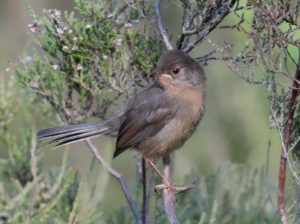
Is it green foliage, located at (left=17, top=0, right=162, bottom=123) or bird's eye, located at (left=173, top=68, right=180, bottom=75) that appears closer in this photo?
green foliage, located at (left=17, top=0, right=162, bottom=123)

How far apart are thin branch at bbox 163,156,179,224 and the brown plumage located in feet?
0.50

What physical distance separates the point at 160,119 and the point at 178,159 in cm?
237

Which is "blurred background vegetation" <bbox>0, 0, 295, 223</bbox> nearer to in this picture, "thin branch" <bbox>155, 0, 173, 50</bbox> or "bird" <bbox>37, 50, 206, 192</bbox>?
"thin branch" <bbox>155, 0, 173, 50</bbox>

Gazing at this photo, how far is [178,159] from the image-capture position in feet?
27.9

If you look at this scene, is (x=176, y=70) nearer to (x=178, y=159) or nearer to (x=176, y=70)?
(x=176, y=70)

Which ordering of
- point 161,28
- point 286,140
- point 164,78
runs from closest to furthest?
point 286,140 < point 161,28 < point 164,78

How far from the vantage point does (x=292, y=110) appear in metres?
4.62

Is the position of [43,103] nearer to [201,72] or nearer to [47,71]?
[47,71]

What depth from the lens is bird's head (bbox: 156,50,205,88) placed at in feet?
17.8

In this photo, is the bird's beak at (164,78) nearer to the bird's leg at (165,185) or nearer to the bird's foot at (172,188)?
the bird's leg at (165,185)


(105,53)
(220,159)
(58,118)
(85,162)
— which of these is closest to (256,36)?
(105,53)

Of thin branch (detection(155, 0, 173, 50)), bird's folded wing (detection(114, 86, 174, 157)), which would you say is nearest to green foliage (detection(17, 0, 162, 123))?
thin branch (detection(155, 0, 173, 50))

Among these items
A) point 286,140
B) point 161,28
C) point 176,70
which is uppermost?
point 161,28

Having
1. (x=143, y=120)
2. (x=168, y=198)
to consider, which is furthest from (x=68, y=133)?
(x=168, y=198)
